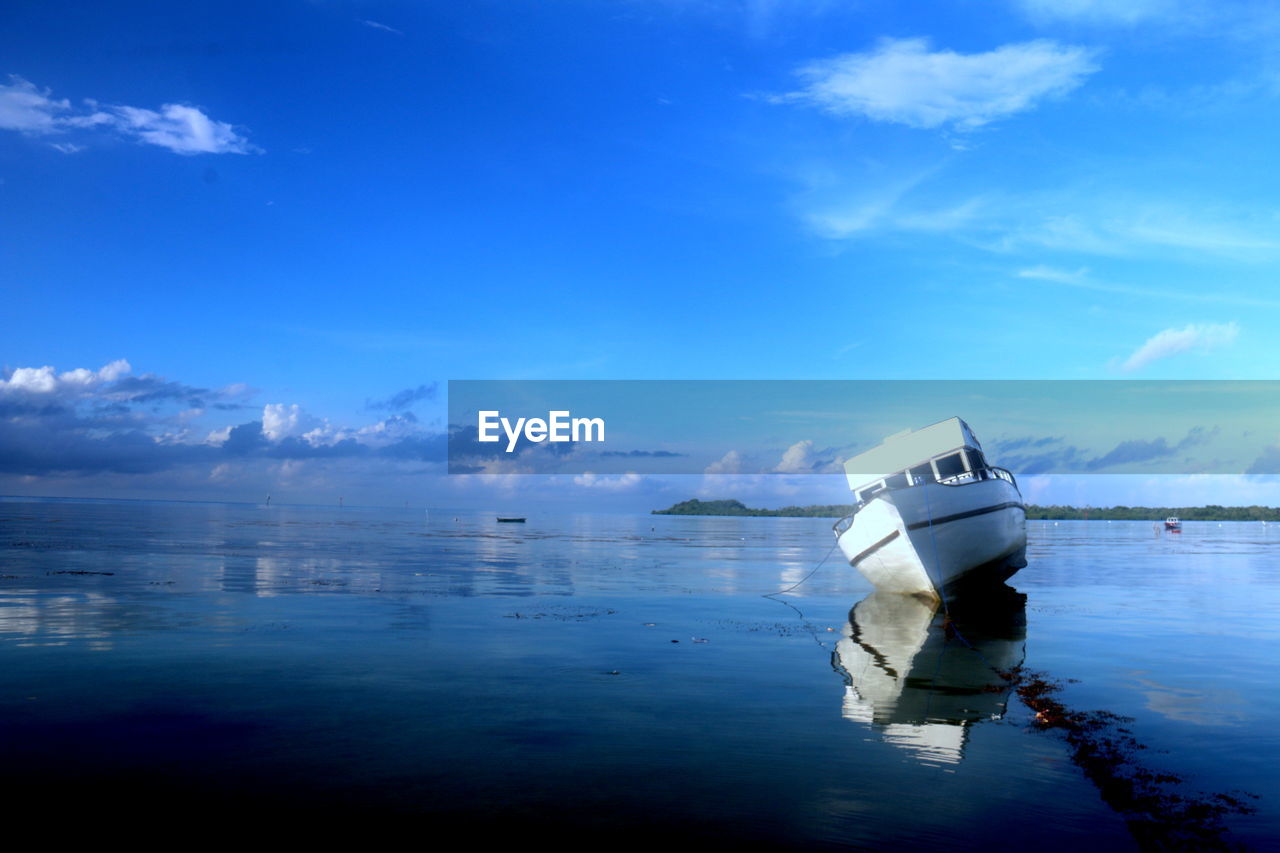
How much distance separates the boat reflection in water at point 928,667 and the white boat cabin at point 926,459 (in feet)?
14.9

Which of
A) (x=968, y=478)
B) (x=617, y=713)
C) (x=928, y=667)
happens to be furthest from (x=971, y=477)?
(x=617, y=713)

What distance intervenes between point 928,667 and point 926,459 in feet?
50.0

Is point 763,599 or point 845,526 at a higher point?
point 845,526

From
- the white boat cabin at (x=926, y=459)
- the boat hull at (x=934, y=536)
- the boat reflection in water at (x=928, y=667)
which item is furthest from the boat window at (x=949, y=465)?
the boat reflection in water at (x=928, y=667)

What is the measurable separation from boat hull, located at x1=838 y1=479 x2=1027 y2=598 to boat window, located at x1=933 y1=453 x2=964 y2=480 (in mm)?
1118

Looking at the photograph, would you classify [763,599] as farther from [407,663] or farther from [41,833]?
[41,833]

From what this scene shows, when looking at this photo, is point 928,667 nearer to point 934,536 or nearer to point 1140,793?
point 1140,793

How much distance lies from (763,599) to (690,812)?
2258 cm

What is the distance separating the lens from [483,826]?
27.6 feet

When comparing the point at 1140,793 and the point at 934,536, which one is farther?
the point at 934,536

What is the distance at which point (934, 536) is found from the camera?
29141 mm

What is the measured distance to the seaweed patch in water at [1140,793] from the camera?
8.55 m

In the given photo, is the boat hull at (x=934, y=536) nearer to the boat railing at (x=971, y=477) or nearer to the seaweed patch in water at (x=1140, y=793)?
the boat railing at (x=971, y=477)

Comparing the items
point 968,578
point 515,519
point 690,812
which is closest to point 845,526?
point 968,578
